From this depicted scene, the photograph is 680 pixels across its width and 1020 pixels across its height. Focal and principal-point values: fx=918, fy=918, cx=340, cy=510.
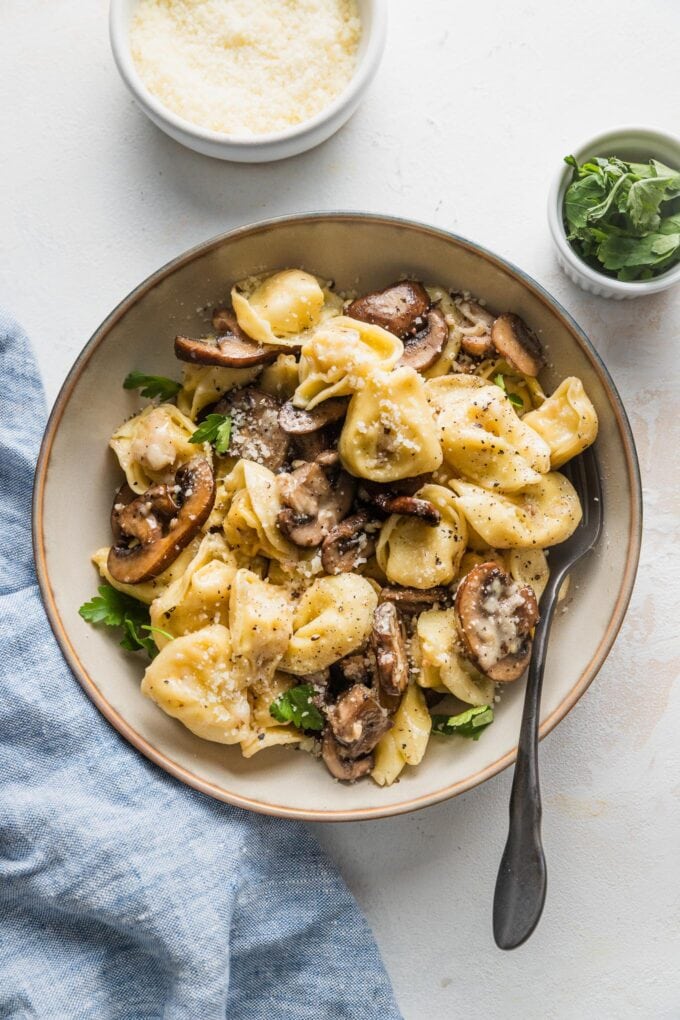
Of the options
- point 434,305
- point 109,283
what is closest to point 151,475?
point 109,283

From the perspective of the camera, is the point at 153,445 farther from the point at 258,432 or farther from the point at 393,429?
the point at 393,429

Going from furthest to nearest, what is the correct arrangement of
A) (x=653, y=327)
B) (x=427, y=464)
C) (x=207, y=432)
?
(x=653, y=327) → (x=207, y=432) → (x=427, y=464)

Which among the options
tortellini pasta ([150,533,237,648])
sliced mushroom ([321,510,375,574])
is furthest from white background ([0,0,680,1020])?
sliced mushroom ([321,510,375,574])

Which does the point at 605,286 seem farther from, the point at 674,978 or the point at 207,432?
the point at 674,978

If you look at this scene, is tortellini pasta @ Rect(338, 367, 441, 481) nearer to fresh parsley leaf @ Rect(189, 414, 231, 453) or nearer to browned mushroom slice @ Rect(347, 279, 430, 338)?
browned mushroom slice @ Rect(347, 279, 430, 338)

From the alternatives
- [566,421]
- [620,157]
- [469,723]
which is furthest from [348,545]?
[620,157]

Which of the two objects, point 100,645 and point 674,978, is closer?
point 100,645

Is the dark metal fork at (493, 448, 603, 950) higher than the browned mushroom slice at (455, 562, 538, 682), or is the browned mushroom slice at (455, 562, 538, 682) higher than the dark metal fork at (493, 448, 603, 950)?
the browned mushroom slice at (455, 562, 538, 682)
